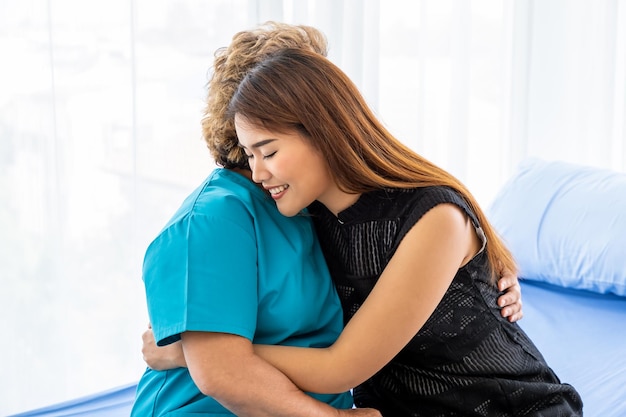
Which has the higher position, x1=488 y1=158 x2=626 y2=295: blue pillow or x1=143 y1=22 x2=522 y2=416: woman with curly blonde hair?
x1=143 y1=22 x2=522 y2=416: woman with curly blonde hair

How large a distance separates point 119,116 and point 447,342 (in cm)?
131

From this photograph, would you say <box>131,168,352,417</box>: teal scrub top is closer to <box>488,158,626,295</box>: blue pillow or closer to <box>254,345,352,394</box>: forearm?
<box>254,345,352,394</box>: forearm

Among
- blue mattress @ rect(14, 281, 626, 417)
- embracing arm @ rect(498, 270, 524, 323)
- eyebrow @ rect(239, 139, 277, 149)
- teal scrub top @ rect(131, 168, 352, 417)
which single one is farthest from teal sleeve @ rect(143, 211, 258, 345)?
blue mattress @ rect(14, 281, 626, 417)

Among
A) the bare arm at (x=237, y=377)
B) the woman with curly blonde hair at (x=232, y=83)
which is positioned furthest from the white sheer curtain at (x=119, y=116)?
the bare arm at (x=237, y=377)

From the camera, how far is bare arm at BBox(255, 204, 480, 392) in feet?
4.15

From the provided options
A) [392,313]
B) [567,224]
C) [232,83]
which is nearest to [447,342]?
[392,313]

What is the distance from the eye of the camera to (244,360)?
1.24 metres

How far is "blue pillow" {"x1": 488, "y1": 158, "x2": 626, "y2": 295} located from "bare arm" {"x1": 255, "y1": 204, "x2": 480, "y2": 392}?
3.15 ft

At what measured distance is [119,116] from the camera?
7.65 feet

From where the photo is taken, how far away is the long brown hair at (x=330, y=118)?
1288 mm

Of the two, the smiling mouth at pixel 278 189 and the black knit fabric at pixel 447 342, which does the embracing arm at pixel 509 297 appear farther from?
the smiling mouth at pixel 278 189

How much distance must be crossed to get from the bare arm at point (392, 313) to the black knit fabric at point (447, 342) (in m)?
0.05

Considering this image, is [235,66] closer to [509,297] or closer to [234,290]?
[234,290]

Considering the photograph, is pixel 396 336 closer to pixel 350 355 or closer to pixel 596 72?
pixel 350 355
